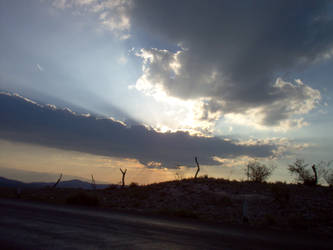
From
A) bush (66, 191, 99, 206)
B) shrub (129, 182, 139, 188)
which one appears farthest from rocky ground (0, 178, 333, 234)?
shrub (129, 182, 139, 188)

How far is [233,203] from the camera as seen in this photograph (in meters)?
20.4

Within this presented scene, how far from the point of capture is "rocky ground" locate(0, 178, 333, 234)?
546 inches

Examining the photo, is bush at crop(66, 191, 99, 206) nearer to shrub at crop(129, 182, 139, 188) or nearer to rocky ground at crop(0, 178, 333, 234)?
rocky ground at crop(0, 178, 333, 234)

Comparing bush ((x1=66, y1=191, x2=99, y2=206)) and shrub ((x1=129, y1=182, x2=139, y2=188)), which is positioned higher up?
shrub ((x1=129, y1=182, x2=139, y2=188))

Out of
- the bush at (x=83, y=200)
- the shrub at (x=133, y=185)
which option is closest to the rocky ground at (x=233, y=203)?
the bush at (x=83, y=200)

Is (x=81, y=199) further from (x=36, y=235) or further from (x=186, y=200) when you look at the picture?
(x=36, y=235)

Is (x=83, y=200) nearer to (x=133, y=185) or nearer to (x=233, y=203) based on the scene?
(x=233, y=203)

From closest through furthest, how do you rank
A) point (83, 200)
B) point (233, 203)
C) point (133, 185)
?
point (233, 203)
point (83, 200)
point (133, 185)

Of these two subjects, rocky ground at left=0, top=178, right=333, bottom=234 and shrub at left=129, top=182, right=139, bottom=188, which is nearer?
rocky ground at left=0, top=178, right=333, bottom=234

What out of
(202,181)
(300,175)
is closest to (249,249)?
(202,181)

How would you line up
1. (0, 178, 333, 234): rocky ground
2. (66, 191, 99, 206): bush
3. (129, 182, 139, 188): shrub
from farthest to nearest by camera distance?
(129, 182, 139, 188): shrub
(66, 191, 99, 206): bush
(0, 178, 333, 234): rocky ground

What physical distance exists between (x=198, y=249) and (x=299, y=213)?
1393 cm

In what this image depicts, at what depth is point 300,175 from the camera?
1400 inches

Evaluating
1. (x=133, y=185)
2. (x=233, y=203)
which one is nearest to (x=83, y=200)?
(x=233, y=203)
